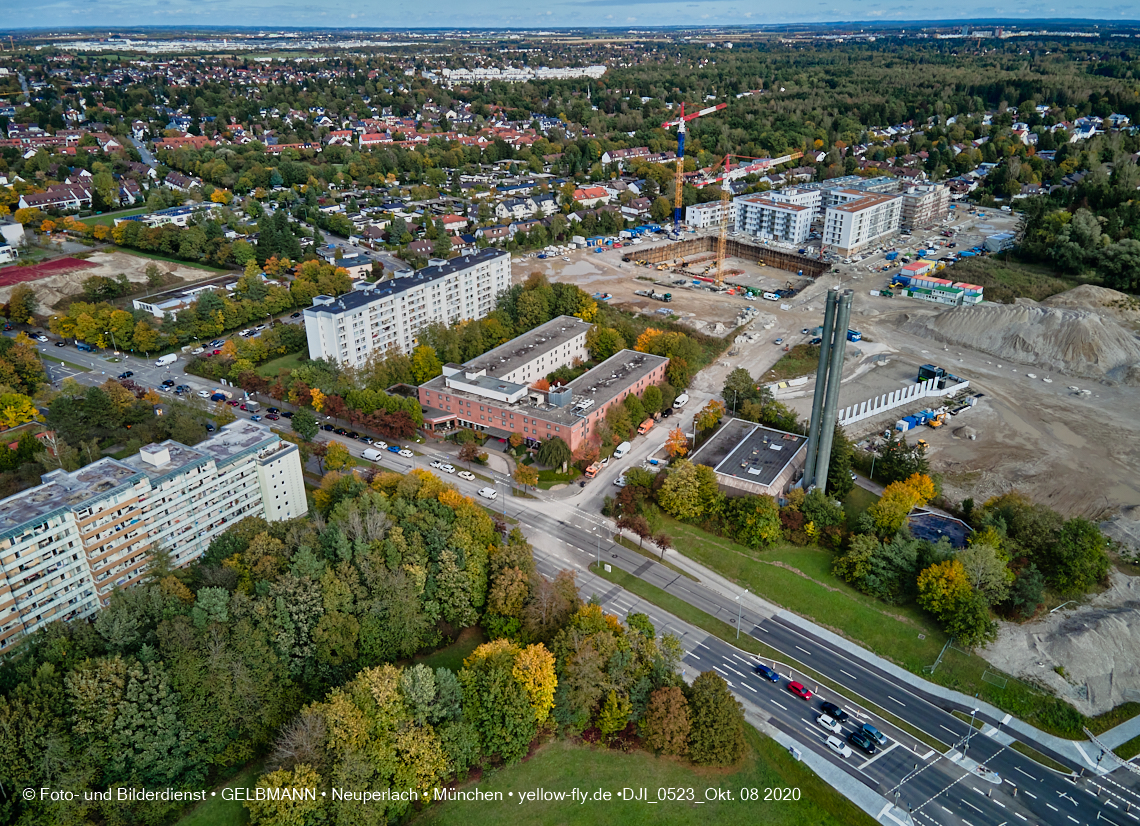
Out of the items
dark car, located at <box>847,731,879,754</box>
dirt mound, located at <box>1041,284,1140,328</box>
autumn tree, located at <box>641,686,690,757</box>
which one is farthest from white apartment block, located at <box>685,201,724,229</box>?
autumn tree, located at <box>641,686,690,757</box>

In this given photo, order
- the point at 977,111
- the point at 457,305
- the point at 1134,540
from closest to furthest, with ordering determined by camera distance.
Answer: the point at 1134,540 < the point at 457,305 < the point at 977,111

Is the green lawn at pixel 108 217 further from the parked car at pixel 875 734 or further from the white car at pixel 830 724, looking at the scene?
the parked car at pixel 875 734

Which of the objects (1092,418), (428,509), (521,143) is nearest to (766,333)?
(1092,418)

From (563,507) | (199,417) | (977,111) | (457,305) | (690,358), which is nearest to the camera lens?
(563,507)

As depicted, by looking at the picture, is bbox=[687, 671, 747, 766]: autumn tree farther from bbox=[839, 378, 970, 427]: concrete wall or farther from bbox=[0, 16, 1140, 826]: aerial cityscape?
bbox=[839, 378, 970, 427]: concrete wall

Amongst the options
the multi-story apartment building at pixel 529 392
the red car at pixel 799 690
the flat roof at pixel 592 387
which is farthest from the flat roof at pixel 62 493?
the red car at pixel 799 690

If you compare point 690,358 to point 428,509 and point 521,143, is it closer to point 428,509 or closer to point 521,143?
point 428,509
